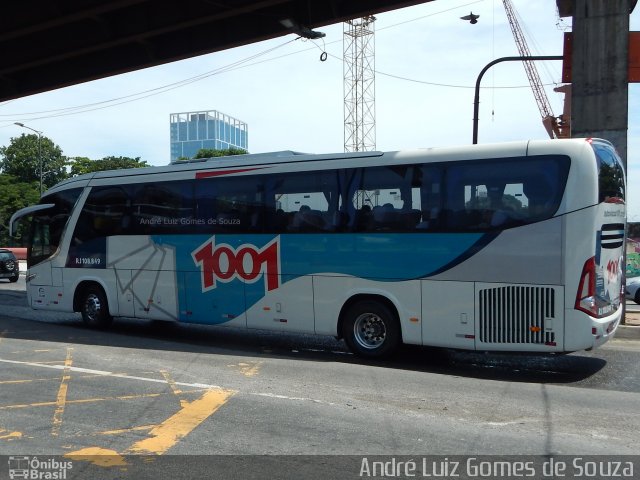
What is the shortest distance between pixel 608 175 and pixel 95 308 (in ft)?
34.4

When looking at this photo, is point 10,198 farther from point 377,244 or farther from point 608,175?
point 608,175

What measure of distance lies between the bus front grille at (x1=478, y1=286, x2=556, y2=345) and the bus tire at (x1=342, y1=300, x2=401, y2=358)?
145 cm

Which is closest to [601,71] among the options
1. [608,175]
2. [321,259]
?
[608,175]

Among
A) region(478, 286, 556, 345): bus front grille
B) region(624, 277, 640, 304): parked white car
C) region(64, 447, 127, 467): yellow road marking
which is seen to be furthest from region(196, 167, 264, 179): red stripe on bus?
region(624, 277, 640, 304): parked white car

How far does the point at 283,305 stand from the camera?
10938mm

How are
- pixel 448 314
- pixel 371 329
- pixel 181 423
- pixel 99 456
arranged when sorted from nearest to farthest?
pixel 99 456
pixel 181 423
pixel 448 314
pixel 371 329

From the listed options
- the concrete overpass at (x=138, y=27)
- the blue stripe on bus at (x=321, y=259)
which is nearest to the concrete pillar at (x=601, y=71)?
the concrete overpass at (x=138, y=27)

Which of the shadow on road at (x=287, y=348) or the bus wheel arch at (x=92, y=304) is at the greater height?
the bus wheel arch at (x=92, y=304)

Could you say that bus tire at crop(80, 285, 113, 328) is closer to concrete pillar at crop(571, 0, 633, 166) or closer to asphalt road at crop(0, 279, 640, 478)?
asphalt road at crop(0, 279, 640, 478)

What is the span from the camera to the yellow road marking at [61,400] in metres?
6.25

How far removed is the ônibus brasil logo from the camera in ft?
36.0

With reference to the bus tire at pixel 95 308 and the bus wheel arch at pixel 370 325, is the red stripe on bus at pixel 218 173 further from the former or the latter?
the bus tire at pixel 95 308

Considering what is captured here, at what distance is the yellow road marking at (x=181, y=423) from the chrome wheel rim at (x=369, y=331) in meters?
3.08

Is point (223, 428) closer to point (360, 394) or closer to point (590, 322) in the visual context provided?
point (360, 394)
